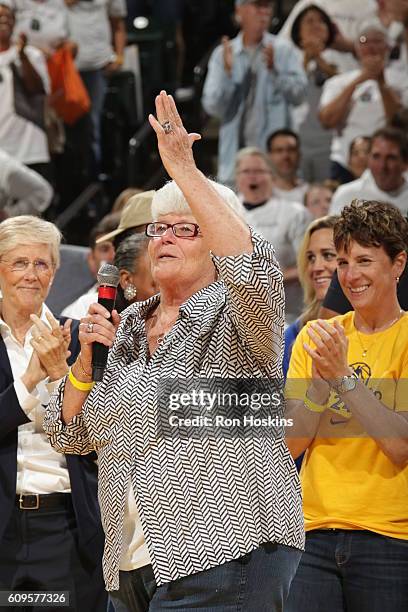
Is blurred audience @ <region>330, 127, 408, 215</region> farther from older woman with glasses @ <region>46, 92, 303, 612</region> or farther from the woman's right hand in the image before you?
older woman with glasses @ <region>46, 92, 303, 612</region>

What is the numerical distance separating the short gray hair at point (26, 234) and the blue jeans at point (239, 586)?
1.58 meters

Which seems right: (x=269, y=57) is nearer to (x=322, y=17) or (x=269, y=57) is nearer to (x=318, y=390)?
(x=322, y=17)

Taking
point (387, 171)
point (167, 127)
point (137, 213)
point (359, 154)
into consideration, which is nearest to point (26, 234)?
point (137, 213)

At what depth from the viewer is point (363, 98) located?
774 centimetres

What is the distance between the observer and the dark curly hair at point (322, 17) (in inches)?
334

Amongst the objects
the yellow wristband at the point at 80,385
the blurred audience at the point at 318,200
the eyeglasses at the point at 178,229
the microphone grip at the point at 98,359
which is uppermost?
the eyeglasses at the point at 178,229

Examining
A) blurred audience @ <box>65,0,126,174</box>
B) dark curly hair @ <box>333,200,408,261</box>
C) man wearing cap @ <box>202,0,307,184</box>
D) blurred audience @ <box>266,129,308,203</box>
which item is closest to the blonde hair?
dark curly hair @ <box>333,200,408,261</box>

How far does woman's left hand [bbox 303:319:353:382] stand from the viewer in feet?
9.21

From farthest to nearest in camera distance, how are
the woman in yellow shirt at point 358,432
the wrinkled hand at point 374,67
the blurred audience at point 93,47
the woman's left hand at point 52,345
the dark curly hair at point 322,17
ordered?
the blurred audience at point 93,47, the dark curly hair at point 322,17, the wrinkled hand at point 374,67, the woman's left hand at point 52,345, the woman in yellow shirt at point 358,432

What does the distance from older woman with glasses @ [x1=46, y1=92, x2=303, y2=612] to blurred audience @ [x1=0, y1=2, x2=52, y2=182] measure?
5.45m

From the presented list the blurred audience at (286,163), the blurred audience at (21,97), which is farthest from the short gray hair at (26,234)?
the blurred audience at (21,97)

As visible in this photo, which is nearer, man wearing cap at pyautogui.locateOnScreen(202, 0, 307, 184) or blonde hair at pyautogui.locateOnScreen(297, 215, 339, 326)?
blonde hair at pyautogui.locateOnScreen(297, 215, 339, 326)

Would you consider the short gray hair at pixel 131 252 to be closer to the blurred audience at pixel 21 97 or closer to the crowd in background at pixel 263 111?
the crowd in background at pixel 263 111

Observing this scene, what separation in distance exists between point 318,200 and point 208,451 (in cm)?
467
